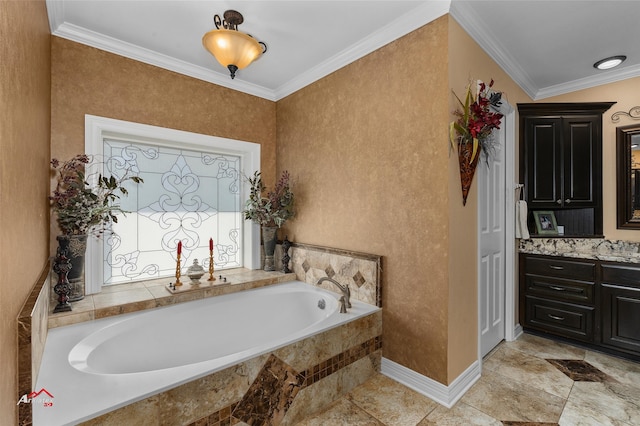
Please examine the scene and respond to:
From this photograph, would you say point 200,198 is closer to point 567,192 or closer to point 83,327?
point 83,327

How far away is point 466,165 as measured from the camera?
1971mm

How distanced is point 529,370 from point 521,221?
4.21 feet

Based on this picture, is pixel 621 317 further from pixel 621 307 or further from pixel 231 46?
pixel 231 46

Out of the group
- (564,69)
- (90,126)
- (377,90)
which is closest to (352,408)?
(377,90)

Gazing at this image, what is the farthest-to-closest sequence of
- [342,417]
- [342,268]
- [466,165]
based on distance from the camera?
[342,268] < [466,165] < [342,417]

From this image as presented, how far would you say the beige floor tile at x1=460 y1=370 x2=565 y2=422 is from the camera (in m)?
1.75

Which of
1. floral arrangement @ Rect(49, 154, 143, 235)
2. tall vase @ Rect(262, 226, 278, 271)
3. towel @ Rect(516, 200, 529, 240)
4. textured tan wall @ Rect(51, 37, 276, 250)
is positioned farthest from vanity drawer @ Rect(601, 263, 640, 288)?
floral arrangement @ Rect(49, 154, 143, 235)

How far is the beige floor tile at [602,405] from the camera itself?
1723mm

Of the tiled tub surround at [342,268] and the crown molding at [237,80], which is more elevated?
the crown molding at [237,80]

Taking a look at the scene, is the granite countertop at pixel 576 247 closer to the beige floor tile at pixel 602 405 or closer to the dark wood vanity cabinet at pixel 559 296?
the dark wood vanity cabinet at pixel 559 296

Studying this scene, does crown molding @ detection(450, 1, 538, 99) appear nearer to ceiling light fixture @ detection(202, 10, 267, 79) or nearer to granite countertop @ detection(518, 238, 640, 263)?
ceiling light fixture @ detection(202, 10, 267, 79)

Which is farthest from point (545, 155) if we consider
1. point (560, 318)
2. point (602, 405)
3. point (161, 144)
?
point (161, 144)

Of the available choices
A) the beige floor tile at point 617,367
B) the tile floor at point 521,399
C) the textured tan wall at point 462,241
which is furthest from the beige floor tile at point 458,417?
the beige floor tile at point 617,367

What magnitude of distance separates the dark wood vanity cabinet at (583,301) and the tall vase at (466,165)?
144 cm
